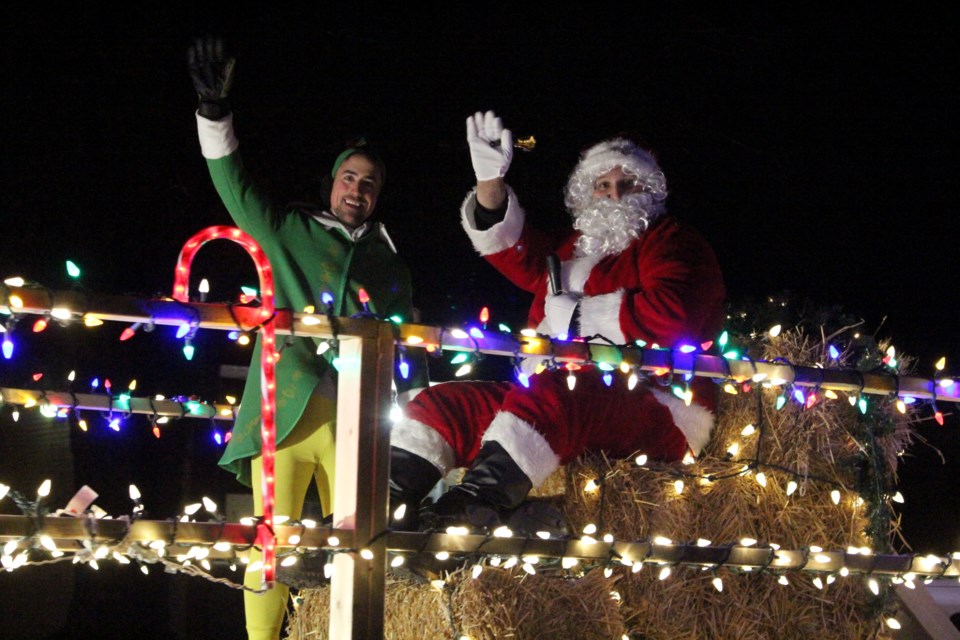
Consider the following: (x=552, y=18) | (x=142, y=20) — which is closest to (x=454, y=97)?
(x=552, y=18)

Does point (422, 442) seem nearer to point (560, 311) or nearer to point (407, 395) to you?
point (407, 395)

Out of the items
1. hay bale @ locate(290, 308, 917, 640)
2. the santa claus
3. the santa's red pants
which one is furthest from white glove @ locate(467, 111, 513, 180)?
hay bale @ locate(290, 308, 917, 640)

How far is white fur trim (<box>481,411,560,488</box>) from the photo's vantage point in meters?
2.82

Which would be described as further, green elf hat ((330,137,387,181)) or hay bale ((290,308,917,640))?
green elf hat ((330,137,387,181))

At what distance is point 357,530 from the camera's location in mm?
2252

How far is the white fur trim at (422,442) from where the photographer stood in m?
2.87

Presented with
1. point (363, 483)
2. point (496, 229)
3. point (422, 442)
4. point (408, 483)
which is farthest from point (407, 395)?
point (363, 483)

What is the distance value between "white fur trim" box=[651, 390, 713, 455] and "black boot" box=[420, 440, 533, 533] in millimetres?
514

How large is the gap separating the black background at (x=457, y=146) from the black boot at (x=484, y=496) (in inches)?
38.7

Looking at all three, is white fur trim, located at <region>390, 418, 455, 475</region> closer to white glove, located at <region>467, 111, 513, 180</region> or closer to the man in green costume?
the man in green costume

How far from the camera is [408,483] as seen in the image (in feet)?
9.18

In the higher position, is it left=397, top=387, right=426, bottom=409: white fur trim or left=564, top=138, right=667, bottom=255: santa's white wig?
left=564, top=138, right=667, bottom=255: santa's white wig

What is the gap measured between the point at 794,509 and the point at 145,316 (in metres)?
1.92

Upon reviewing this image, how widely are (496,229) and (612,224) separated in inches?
14.0
